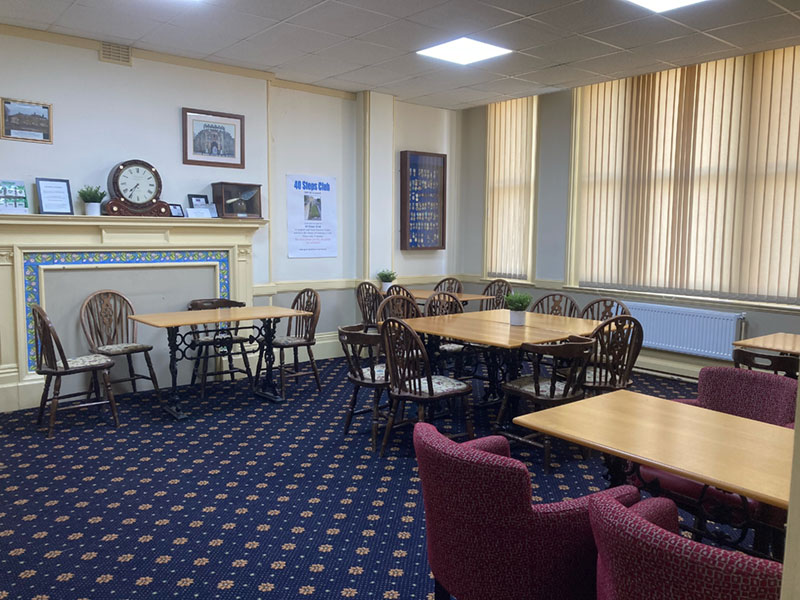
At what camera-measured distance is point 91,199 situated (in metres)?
4.95

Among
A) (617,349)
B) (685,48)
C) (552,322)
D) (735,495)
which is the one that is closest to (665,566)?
(735,495)

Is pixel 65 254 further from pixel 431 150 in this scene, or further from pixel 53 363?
pixel 431 150

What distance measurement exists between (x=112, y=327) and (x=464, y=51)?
3.90 meters

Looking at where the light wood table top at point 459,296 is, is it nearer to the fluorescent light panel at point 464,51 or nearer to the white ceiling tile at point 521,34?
the fluorescent light panel at point 464,51

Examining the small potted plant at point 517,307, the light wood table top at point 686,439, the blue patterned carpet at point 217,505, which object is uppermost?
the small potted plant at point 517,307

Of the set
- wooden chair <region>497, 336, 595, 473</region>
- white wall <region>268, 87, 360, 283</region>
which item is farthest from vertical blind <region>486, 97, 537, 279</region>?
wooden chair <region>497, 336, 595, 473</region>

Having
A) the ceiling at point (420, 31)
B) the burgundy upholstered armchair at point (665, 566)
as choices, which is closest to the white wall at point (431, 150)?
the ceiling at point (420, 31)

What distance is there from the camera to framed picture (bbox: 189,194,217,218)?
5634mm

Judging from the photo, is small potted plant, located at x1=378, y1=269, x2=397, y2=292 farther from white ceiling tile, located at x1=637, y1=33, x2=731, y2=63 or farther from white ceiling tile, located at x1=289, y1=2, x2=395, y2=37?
white ceiling tile, located at x1=637, y1=33, x2=731, y2=63

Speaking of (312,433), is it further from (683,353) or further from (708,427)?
(683,353)

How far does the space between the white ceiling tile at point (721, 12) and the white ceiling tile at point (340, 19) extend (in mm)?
2091

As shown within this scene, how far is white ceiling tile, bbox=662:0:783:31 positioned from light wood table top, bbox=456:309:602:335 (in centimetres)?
228

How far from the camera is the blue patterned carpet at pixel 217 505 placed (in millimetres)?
2518

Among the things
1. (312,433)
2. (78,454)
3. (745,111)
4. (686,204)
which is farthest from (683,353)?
(78,454)
